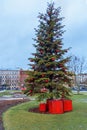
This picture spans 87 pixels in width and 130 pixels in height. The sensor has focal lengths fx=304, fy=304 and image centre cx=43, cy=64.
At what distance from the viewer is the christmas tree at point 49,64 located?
68.9ft

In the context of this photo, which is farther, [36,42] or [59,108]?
[36,42]

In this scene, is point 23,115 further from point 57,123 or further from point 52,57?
point 52,57

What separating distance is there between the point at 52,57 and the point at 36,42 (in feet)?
5.88

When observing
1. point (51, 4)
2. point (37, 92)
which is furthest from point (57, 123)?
point (51, 4)

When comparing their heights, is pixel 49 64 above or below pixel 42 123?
above

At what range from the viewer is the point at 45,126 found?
14570mm

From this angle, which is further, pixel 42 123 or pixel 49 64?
pixel 49 64

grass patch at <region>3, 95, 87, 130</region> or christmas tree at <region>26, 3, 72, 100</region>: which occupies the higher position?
christmas tree at <region>26, 3, 72, 100</region>

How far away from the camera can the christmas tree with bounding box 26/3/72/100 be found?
21000 millimetres

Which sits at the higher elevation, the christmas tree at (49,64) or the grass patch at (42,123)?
the christmas tree at (49,64)

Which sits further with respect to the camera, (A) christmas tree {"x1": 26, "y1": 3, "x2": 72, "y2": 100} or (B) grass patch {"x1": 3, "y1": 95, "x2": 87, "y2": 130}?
(A) christmas tree {"x1": 26, "y1": 3, "x2": 72, "y2": 100}

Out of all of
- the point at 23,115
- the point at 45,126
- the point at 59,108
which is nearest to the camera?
the point at 45,126

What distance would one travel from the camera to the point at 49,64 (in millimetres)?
20859

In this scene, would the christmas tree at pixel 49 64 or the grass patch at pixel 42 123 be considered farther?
the christmas tree at pixel 49 64
